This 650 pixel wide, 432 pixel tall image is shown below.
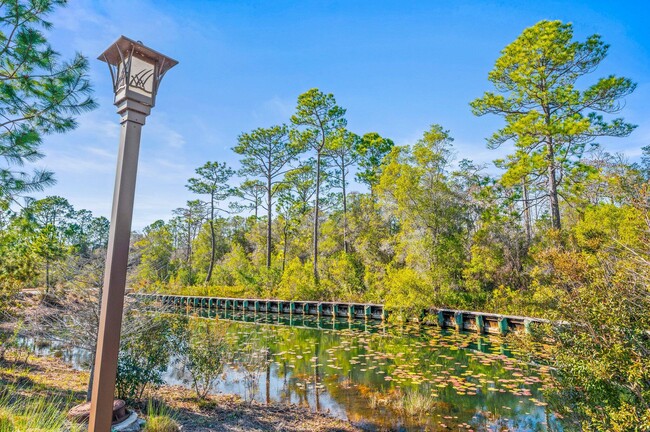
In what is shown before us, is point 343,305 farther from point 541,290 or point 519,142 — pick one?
point 519,142

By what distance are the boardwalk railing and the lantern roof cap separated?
334cm

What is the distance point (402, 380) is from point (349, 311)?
8957 millimetres

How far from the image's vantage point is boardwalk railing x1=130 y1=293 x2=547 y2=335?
33.0ft

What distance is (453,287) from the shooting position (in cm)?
1309

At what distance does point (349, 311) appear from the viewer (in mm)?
15219

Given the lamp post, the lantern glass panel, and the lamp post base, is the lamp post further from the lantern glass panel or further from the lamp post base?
the lamp post base

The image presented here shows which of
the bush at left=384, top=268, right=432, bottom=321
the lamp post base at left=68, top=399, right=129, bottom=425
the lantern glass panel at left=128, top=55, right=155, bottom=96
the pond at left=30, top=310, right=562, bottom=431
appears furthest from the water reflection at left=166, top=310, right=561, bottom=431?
the lantern glass panel at left=128, top=55, right=155, bottom=96

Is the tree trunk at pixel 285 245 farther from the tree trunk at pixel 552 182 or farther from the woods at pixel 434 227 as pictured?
the tree trunk at pixel 552 182

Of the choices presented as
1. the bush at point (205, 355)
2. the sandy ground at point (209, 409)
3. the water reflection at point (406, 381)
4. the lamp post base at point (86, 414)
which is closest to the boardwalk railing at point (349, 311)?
the bush at point (205, 355)

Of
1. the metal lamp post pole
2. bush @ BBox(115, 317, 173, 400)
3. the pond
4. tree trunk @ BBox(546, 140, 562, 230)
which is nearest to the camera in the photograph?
the metal lamp post pole

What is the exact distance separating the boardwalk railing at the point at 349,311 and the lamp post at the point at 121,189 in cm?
304

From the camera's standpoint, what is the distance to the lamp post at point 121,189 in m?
1.95

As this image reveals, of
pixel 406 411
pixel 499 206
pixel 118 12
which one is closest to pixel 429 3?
pixel 118 12

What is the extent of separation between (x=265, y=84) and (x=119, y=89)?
6.94 m
